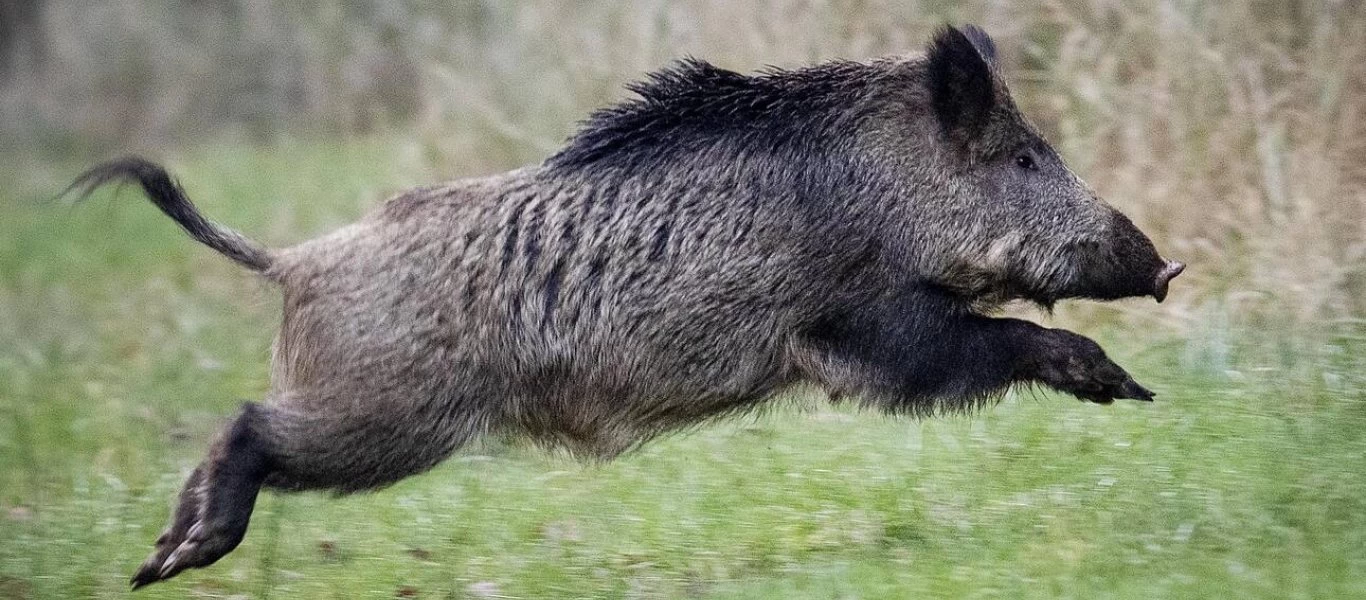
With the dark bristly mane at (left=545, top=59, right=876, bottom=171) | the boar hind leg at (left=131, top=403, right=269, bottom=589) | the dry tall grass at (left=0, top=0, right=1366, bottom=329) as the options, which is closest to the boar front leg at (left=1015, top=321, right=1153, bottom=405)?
the dark bristly mane at (left=545, top=59, right=876, bottom=171)

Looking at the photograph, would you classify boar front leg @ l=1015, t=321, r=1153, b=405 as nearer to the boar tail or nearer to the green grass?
the green grass

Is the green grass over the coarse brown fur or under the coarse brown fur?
under

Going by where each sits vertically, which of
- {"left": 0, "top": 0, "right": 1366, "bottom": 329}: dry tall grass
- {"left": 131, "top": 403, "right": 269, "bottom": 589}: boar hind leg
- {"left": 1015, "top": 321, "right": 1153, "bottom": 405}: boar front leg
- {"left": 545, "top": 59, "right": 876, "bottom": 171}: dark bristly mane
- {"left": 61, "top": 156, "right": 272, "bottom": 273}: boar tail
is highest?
{"left": 0, "top": 0, "right": 1366, "bottom": 329}: dry tall grass

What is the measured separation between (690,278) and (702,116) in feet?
1.72

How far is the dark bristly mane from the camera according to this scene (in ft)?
16.0

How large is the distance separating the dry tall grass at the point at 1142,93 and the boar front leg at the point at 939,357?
155 cm

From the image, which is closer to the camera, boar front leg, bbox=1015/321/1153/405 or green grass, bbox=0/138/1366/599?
green grass, bbox=0/138/1366/599

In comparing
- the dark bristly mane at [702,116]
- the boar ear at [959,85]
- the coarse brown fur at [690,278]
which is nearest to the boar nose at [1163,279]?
the coarse brown fur at [690,278]

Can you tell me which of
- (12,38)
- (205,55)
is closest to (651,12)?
(205,55)

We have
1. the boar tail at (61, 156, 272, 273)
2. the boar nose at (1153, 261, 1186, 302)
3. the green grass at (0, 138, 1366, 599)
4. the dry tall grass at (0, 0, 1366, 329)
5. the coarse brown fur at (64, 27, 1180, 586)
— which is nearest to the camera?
the green grass at (0, 138, 1366, 599)

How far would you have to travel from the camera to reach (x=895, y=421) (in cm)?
560

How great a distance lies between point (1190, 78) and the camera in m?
7.03

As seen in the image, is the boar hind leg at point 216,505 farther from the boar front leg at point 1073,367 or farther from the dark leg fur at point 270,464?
the boar front leg at point 1073,367

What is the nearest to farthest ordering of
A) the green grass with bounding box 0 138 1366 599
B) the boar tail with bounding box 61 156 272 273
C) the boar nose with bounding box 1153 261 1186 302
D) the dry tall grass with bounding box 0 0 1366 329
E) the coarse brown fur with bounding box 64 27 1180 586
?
the green grass with bounding box 0 138 1366 599, the coarse brown fur with bounding box 64 27 1180 586, the boar nose with bounding box 1153 261 1186 302, the boar tail with bounding box 61 156 272 273, the dry tall grass with bounding box 0 0 1366 329
